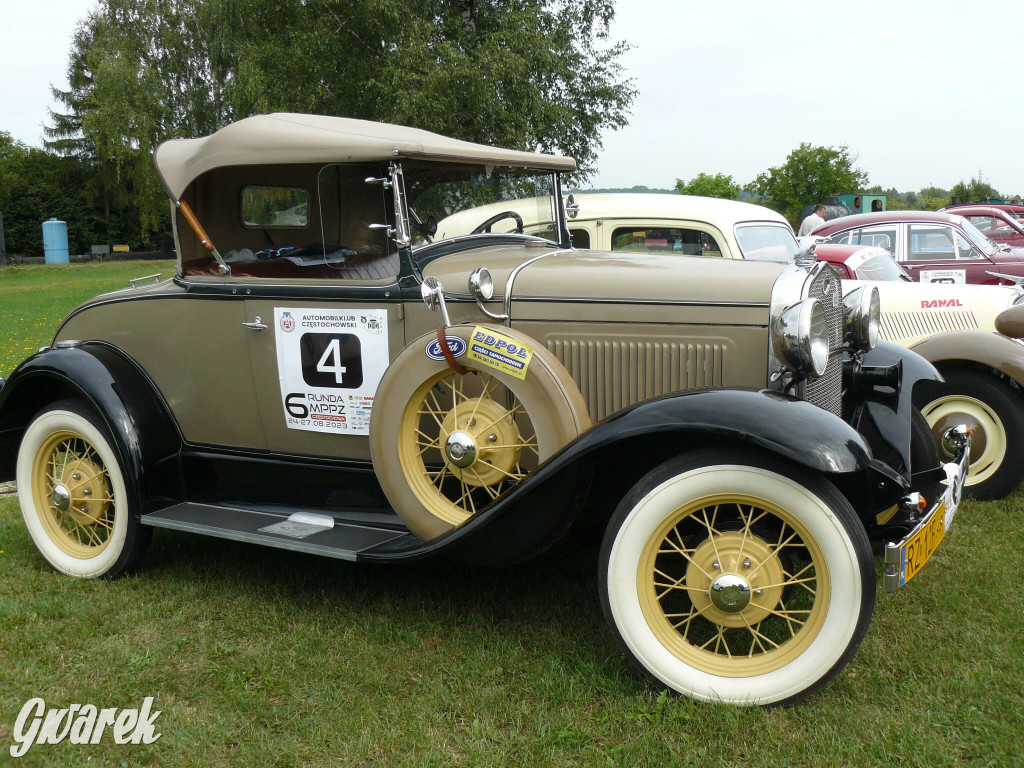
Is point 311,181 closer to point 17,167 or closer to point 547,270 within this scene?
point 547,270

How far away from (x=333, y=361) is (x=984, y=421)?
3.63 metres

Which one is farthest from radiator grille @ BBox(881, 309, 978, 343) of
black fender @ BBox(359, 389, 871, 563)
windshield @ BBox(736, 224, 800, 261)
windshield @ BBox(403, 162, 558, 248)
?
black fender @ BBox(359, 389, 871, 563)

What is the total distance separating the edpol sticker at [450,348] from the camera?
3.05 metres

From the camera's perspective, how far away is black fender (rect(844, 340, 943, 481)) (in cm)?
334

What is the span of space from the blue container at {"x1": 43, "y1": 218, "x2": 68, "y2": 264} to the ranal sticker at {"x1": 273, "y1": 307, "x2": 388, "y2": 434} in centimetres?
4514

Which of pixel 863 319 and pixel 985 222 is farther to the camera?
pixel 985 222

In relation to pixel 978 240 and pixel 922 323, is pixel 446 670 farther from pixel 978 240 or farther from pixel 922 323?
pixel 978 240

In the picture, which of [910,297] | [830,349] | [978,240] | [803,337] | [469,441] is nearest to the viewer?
[803,337]

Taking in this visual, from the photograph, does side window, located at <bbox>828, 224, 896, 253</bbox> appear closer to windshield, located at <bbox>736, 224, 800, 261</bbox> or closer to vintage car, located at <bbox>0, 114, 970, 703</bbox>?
windshield, located at <bbox>736, 224, 800, 261</bbox>

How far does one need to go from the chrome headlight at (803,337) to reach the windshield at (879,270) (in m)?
5.26

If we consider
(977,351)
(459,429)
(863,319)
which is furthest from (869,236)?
(459,429)

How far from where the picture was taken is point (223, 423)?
156 inches

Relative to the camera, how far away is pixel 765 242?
7.50 m

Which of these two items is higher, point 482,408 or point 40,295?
point 40,295
